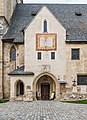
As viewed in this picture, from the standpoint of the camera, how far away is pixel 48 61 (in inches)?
1734

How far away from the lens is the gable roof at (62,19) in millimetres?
46031

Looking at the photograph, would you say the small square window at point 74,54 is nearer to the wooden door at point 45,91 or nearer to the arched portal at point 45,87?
the arched portal at point 45,87

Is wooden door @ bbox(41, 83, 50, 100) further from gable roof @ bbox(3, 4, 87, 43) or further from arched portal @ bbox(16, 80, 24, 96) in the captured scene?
gable roof @ bbox(3, 4, 87, 43)

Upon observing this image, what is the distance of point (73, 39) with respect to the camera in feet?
146

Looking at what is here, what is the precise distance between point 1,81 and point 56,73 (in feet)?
27.2

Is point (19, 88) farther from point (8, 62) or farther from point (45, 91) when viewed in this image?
point (8, 62)

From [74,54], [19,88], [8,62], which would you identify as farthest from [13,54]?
[74,54]

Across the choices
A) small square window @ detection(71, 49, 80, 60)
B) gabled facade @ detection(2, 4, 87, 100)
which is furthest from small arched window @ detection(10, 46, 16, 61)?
small square window @ detection(71, 49, 80, 60)

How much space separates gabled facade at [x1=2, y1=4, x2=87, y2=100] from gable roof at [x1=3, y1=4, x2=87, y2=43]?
0.18m

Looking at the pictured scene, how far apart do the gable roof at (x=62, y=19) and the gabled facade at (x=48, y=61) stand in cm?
18

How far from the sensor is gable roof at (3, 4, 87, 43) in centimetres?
4603

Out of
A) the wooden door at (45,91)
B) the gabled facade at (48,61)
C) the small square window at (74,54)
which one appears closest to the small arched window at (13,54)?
the gabled facade at (48,61)

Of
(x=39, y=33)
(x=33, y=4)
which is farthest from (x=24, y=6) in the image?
A: (x=39, y=33)

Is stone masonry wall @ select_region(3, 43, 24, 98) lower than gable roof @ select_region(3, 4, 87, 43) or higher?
lower
